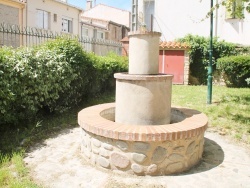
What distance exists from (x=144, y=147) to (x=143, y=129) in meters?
0.27

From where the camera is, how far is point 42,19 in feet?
62.3

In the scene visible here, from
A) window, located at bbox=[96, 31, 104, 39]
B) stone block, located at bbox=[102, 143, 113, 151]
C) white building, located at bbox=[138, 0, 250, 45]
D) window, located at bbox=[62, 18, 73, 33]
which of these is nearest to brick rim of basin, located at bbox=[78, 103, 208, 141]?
stone block, located at bbox=[102, 143, 113, 151]

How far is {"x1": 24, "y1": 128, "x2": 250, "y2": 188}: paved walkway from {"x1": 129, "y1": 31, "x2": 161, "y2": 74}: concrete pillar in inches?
69.1

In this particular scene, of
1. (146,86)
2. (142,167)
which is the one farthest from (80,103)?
(142,167)

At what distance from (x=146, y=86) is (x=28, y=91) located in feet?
8.56

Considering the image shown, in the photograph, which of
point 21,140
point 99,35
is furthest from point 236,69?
point 99,35

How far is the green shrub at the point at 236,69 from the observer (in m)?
12.3

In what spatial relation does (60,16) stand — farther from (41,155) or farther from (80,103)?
(41,155)

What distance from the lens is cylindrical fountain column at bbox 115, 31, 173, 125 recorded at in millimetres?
4145

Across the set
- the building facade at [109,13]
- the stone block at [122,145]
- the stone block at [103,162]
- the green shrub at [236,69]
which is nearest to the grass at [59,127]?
the stone block at [103,162]

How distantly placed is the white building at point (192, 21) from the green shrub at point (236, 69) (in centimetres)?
505

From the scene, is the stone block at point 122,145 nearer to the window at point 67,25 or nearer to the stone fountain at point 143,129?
the stone fountain at point 143,129

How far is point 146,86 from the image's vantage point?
4.11 meters

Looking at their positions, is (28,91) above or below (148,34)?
below
